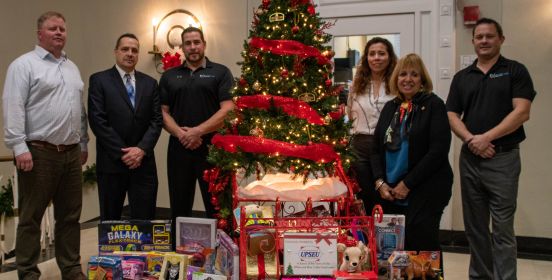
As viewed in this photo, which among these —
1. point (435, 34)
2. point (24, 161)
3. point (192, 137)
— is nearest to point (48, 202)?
point (24, 161)

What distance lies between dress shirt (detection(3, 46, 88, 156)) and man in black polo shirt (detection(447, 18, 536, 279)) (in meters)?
2.34

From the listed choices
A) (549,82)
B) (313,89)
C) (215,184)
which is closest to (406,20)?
(549,82)

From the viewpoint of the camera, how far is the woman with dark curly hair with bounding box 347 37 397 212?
3.02m

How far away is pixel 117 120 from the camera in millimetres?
3303

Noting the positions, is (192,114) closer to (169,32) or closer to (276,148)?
(276,148)

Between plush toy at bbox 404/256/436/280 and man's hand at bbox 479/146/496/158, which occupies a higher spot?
man's hand at bbox 479/146/496/158

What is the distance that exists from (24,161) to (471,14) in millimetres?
3491

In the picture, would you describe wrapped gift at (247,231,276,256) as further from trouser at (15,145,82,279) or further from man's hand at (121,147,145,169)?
trouser at (15,145,82,279)

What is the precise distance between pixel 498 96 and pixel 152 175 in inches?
86.0

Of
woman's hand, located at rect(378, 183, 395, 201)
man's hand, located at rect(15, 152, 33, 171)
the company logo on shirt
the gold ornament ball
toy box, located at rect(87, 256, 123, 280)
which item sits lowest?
toy box, located at rect(87, 256, 123, 280)

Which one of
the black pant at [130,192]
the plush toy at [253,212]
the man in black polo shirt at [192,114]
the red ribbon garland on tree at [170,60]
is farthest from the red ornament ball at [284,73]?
the red ribbon garland on tree at [170,60]

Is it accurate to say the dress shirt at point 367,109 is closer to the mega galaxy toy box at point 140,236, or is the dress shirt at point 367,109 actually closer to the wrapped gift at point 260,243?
the wrapped gift at point 260,243

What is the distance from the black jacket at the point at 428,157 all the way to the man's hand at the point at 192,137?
4.47 ft

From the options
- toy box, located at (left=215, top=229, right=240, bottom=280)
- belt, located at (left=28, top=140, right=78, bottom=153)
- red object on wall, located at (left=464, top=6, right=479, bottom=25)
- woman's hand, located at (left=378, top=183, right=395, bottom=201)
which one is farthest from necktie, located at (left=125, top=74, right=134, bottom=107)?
red object on wall, located at (left=464, top=6, right=479, bottom=25)
